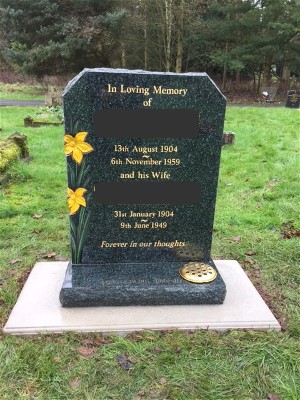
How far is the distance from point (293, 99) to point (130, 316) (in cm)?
1496

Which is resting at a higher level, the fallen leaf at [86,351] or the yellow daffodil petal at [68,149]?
the yellow daffodil petal at [68,149]

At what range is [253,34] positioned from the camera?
2136 centimetres

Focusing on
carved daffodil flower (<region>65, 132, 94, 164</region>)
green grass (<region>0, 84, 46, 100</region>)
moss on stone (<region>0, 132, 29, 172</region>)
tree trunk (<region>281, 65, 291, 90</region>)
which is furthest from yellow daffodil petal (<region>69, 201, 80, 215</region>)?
tree trunk (<region>281, 65, 291, 90</region>)

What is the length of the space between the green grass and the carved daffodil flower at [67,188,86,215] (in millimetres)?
18951

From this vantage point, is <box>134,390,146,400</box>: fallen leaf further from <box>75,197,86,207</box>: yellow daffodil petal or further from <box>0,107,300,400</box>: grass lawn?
<box>75,197,86,207</box>: yellow daffodil petal

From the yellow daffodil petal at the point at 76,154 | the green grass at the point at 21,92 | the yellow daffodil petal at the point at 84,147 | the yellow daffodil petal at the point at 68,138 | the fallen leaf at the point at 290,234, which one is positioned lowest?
the green grass at the point at 21,92

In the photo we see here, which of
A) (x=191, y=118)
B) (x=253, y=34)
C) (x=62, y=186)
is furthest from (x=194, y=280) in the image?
(x=253, y=34)

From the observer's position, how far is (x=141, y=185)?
3.17m

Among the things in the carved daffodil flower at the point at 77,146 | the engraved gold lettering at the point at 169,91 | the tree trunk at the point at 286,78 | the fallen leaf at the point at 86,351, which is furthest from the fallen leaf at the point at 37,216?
the tree trunk at the point at 286,78

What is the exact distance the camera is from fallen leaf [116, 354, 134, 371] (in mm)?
2559

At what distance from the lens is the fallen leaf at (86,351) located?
266 cm

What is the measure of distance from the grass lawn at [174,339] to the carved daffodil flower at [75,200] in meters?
0.92

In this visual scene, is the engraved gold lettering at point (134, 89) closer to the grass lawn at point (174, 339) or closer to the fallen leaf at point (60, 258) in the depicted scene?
the grass lawn at point (174, 339)

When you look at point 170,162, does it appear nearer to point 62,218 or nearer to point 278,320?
point 278,320
